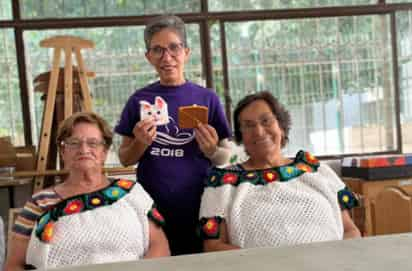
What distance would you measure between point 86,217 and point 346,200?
912 millimetres

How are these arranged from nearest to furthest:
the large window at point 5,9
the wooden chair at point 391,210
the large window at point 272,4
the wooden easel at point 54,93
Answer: the wooden chair at point 391,210 → the wooden easel at point 54,93 → the large window at point 5,9 → the large window at point 272,4

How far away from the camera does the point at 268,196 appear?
58.4 inches

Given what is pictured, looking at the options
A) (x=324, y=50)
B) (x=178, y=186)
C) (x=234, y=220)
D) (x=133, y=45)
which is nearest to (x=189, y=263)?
(x=234, y=220)

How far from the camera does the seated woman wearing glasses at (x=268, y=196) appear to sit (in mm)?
1436

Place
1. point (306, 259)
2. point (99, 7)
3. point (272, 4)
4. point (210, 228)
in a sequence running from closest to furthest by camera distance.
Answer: point (306, 259), point (210, 228), point (99, 7), point (272, 4)

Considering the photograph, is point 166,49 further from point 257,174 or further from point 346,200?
point 346,200

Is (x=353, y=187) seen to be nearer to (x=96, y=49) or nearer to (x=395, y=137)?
(x=395, y=137)

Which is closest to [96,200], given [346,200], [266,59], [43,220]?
[43,220]

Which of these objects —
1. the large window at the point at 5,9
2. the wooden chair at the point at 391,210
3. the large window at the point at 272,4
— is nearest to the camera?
the wooden chair at the point at 391,210

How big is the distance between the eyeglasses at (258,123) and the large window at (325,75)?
2262mm

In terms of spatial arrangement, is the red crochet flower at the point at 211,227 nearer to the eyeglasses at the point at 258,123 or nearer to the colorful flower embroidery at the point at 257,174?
the colorful flower embroidery at the point at 257,174

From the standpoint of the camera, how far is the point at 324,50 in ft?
12.7

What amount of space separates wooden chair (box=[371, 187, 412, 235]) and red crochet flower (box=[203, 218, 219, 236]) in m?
1.87

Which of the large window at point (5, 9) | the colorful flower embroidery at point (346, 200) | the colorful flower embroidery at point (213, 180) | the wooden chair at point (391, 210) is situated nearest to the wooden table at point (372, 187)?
the wooden chair at point (391, 210)
